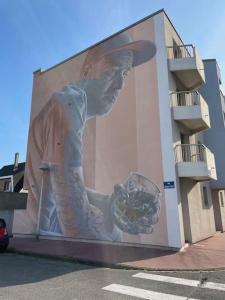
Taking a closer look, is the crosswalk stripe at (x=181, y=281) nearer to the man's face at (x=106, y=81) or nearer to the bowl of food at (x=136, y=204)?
the bowl of food at (x=136, y=204)

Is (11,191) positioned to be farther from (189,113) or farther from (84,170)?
(189,113)

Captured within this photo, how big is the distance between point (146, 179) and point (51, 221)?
21.9 ft

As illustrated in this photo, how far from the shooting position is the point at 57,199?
53.9ft

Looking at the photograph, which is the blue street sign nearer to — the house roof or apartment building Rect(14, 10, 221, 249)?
apartment building Rect(14, 10, 221, 249)

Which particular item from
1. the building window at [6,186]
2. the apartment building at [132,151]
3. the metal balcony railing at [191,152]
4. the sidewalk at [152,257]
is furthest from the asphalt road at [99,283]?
the building window at [6,186]

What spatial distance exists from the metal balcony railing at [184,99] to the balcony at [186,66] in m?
0.67

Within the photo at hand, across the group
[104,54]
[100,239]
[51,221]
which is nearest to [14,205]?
[51,221]

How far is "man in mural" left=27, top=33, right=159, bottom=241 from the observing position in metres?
14.0

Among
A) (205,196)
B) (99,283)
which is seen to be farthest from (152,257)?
(205,196)

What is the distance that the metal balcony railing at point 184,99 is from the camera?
14.3 m

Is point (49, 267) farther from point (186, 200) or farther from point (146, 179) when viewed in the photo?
point (186, 200)

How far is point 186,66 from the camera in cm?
1454

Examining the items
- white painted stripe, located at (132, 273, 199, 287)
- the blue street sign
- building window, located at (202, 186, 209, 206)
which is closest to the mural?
the blue street sign

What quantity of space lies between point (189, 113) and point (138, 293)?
982 centimetres
